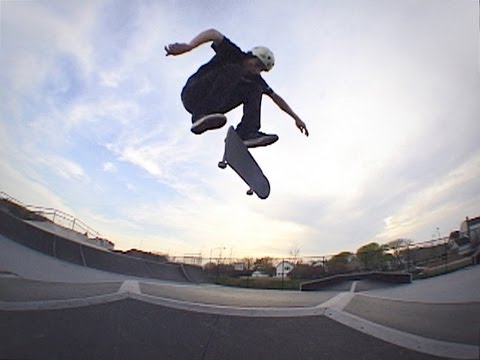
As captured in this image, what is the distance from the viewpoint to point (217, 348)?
2543mm

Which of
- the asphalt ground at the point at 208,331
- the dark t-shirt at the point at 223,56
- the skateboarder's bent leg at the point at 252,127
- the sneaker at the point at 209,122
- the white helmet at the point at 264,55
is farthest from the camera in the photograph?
the skateboarder's bent leg at the point at 252,127

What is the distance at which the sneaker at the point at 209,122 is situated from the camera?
147 inches

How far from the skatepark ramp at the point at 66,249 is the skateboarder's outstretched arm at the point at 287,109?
12830 millimetres

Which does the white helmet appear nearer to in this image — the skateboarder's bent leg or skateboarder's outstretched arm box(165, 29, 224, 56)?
skateboarder's outstretched arm box(165, 29, 224, 56)

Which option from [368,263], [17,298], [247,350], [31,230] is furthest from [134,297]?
[368,263]

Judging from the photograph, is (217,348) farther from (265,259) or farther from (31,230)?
(265,259)

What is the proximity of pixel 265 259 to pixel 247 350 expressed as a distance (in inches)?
1126

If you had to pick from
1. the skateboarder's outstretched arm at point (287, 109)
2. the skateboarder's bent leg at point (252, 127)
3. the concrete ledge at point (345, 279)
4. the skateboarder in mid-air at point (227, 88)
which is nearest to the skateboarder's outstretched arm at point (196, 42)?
the skateboarder in mid-air at point (227, 88)

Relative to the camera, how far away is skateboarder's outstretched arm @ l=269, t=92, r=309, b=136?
4.26 m

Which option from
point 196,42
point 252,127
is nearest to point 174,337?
point 252,127

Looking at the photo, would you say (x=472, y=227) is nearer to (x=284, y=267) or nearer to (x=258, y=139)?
(x=258, y=139)

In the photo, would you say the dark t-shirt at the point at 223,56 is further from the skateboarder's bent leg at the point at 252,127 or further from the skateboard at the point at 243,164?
the skateboard at the point at 243,164

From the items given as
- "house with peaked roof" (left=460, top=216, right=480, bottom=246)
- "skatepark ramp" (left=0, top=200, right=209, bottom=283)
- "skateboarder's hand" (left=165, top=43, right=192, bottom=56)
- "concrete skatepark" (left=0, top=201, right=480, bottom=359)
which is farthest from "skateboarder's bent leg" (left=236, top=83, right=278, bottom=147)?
"skatepark ramp" (left=0, top=200, right=209, bottom=283)

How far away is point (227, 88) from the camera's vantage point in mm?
3664
